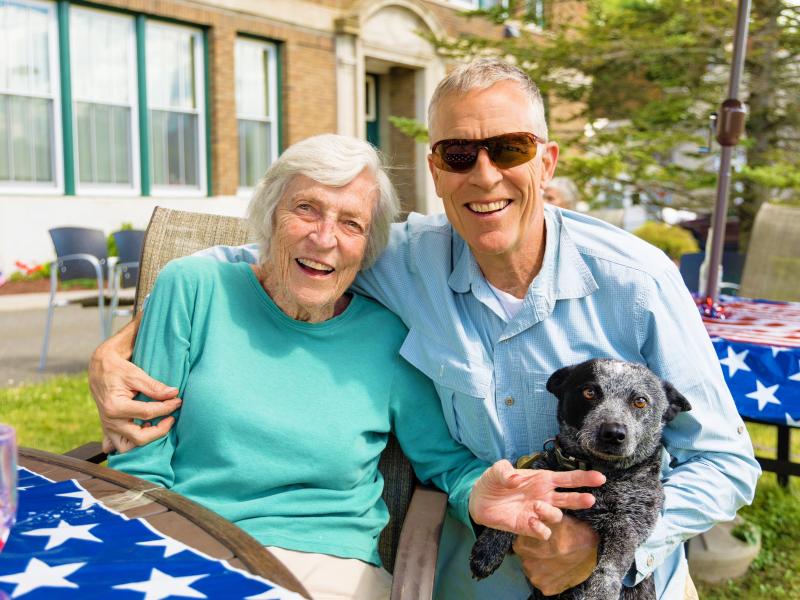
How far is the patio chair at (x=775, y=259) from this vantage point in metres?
5.00

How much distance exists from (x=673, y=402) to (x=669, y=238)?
1123cm

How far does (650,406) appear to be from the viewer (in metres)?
1.66

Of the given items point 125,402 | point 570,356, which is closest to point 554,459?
point 570,356

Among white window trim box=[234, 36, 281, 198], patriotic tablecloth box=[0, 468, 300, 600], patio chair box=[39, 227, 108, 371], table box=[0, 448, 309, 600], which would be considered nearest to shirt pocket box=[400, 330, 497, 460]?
table box=[0, 448, 309, 600]

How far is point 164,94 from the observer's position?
1262 cm

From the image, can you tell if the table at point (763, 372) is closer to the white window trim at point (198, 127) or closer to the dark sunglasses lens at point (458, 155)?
the dark sunglasses lens at point (458, 155)

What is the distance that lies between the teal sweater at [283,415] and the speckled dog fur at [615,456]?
38cm

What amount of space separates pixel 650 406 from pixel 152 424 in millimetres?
1249

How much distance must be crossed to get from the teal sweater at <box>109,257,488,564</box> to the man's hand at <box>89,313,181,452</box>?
44 mm

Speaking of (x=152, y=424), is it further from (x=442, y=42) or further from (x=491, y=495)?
(x=442, y=42)

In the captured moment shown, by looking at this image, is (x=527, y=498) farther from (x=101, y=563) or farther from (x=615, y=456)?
A: (x=101, y=563)

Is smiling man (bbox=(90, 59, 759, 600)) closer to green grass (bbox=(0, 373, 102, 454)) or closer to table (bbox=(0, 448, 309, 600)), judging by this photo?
table (bbox=(0, 448, 309, 600))

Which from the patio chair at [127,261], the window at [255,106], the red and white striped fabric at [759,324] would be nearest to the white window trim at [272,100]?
the window at [255,106]

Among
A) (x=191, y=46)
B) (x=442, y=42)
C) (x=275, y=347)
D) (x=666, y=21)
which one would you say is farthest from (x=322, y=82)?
(x=275, y=347)
